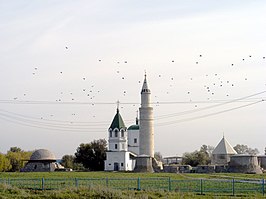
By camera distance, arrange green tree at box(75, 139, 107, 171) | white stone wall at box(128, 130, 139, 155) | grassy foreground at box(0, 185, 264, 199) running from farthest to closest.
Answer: white stone wall at box(128, 130, 139, 155)
green tree at box(75, 139, 107, 171)
grassy foreground at box(0, 185, 264, 199)

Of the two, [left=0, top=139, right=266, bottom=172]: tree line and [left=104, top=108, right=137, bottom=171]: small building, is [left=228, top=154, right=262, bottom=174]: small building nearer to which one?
[left=0, top=139, right=266, bottom=172]: tree line

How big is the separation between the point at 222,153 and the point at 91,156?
2141 centimetres

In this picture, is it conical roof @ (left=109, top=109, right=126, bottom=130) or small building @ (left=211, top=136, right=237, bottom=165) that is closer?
small building @ (left=211, top=136, right=237, bottom=165)

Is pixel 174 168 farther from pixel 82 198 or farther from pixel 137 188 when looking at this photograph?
pixel 82 198

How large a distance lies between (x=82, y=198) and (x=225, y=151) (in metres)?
61.8

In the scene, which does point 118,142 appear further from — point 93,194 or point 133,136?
point 93,194

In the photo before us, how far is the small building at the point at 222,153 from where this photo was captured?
82.8m

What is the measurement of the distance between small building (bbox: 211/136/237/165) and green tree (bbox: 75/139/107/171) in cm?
1811

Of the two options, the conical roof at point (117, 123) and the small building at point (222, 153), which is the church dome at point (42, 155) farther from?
the small building at point (222, 153)

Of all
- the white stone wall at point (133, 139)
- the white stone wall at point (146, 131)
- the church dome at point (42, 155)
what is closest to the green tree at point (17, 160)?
the church dome at point (42, 155)

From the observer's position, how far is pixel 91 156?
85812 mm

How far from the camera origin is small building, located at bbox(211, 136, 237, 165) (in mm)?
82812

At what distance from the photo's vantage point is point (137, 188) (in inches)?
1109

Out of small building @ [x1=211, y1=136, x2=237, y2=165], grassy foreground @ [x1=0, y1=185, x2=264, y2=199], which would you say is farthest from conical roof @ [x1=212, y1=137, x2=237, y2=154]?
grassy foreground @ [x1=0, y1=185, x2=264, y2=199]
